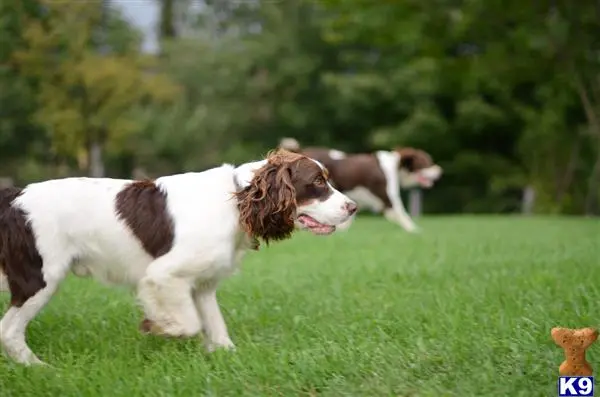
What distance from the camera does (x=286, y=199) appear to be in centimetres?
457

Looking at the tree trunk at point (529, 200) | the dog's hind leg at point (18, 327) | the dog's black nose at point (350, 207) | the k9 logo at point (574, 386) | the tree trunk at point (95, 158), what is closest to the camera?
the k9 logo at point (574, 386)

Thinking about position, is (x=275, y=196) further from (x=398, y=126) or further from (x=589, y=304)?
(x=398, y=126)

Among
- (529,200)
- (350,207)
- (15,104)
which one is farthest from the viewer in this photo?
(15,104)

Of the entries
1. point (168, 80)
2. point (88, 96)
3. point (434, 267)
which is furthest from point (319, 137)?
point (434, 267)

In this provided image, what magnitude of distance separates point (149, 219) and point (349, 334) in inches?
50.2

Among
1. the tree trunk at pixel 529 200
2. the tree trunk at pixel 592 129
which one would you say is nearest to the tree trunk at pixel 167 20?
Result: the tree trunk at pixel 529 200

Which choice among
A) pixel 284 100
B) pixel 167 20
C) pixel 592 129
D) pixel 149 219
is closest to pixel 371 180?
pixel 149 219

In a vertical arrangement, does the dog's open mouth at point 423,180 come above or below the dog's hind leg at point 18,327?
below

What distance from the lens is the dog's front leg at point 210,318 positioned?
184 inches

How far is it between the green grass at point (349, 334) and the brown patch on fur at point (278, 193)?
0.63 m

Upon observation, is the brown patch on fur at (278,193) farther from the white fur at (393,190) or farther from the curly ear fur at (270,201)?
the white fur at (393,190)

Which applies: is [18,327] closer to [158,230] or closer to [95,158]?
[158,230]

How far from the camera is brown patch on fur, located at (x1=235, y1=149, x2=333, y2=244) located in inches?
177

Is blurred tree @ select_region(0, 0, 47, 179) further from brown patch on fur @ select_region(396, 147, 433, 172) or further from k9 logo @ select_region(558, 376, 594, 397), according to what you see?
k9 logo @ select_region(558, 376, 594, 397)
